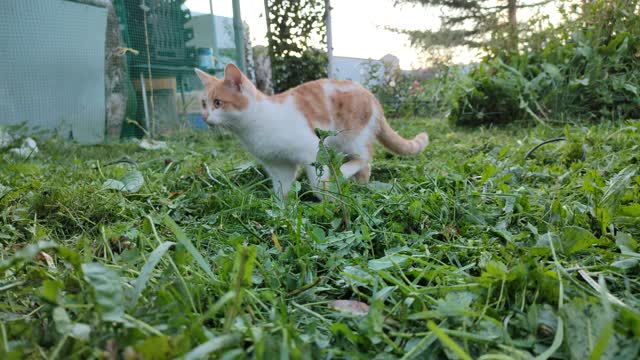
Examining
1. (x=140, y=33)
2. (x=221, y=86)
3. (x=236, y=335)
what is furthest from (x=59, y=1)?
(x=236, y=335)

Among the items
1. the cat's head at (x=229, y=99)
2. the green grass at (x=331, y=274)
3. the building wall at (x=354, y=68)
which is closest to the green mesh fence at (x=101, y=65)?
the cat's head at (x=229, y=99)

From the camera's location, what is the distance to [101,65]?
4.92 meters

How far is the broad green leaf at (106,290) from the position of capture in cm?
64

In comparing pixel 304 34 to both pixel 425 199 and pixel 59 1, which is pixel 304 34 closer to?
pixel 59 1

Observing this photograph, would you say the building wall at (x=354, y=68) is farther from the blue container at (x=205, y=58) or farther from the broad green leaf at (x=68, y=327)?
the broad green leaf at (x=68, y=327)

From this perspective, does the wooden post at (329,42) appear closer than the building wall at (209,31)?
No

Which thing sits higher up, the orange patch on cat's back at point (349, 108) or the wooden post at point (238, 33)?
the wooden post at point (238, 33)

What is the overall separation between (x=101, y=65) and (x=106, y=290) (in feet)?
16.8

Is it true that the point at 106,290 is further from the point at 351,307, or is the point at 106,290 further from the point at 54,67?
the point at 54,67

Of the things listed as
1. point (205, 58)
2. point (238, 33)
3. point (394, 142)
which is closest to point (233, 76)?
point (394, 142)

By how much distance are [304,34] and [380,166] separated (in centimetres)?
481

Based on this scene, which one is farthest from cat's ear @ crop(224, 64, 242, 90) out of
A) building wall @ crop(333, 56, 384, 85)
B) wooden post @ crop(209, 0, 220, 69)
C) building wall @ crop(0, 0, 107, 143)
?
building wall @ crop(333, 56, 384, 85)

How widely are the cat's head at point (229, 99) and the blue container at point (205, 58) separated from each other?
3.62 metres

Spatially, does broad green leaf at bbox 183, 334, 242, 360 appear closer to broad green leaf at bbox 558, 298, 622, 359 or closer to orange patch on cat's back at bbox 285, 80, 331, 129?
broad green leaf at bbox 558, 298, 622, 359
